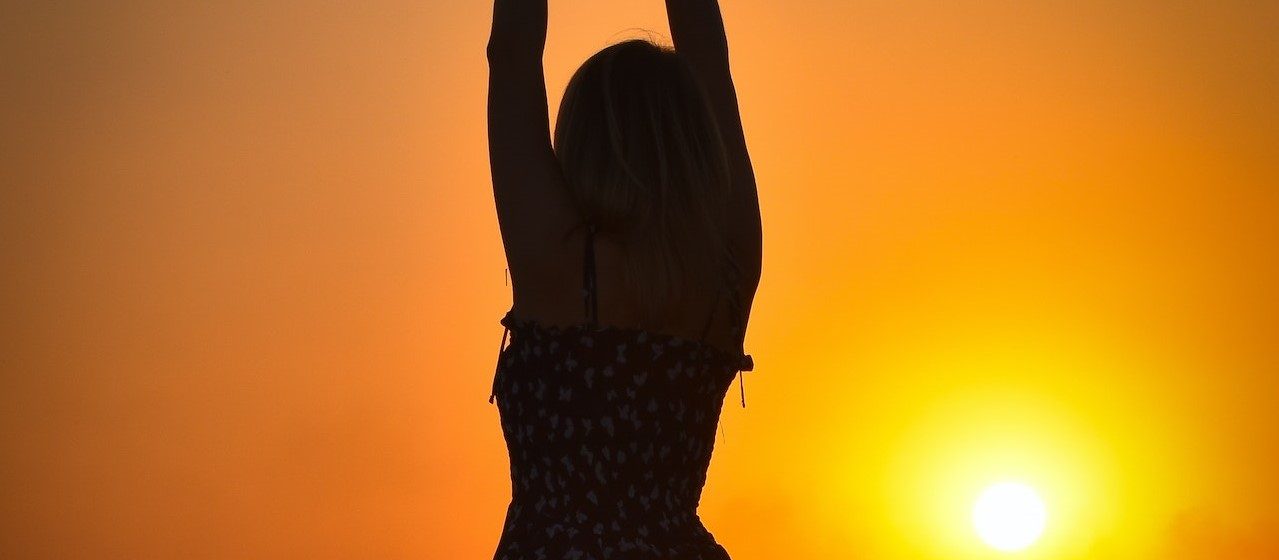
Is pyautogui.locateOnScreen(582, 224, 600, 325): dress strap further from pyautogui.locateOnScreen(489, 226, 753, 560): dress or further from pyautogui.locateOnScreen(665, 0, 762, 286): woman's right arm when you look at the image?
pyautogui.locateOnScreen(665, 0, 762, 286): woman's right arm

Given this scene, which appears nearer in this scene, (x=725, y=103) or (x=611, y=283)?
(x=611, y=283)

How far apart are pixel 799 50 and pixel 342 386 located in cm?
168

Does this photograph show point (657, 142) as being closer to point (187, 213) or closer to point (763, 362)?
point (763, 362)

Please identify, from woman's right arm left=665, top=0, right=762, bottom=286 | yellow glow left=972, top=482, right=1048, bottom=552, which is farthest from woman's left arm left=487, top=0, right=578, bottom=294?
yellow glow left=972, top=482, right=1048, bottom=552

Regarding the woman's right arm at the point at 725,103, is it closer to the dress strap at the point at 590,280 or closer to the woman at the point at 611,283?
Result: the woman at the point at 611,283

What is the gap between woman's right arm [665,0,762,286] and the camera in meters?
0.84

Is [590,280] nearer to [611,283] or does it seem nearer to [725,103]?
[611,283]

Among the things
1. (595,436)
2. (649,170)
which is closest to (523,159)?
(649,170)

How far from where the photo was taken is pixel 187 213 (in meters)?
3.71

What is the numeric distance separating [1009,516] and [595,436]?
313 centimetres

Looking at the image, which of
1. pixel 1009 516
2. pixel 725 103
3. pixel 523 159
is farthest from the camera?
pixel 1009 516

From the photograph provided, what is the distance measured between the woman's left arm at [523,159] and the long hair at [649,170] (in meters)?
0.02

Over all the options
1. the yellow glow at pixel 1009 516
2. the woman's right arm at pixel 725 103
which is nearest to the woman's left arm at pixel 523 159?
the woman's right arm at pixel 725 103

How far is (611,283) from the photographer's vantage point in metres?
0.79
